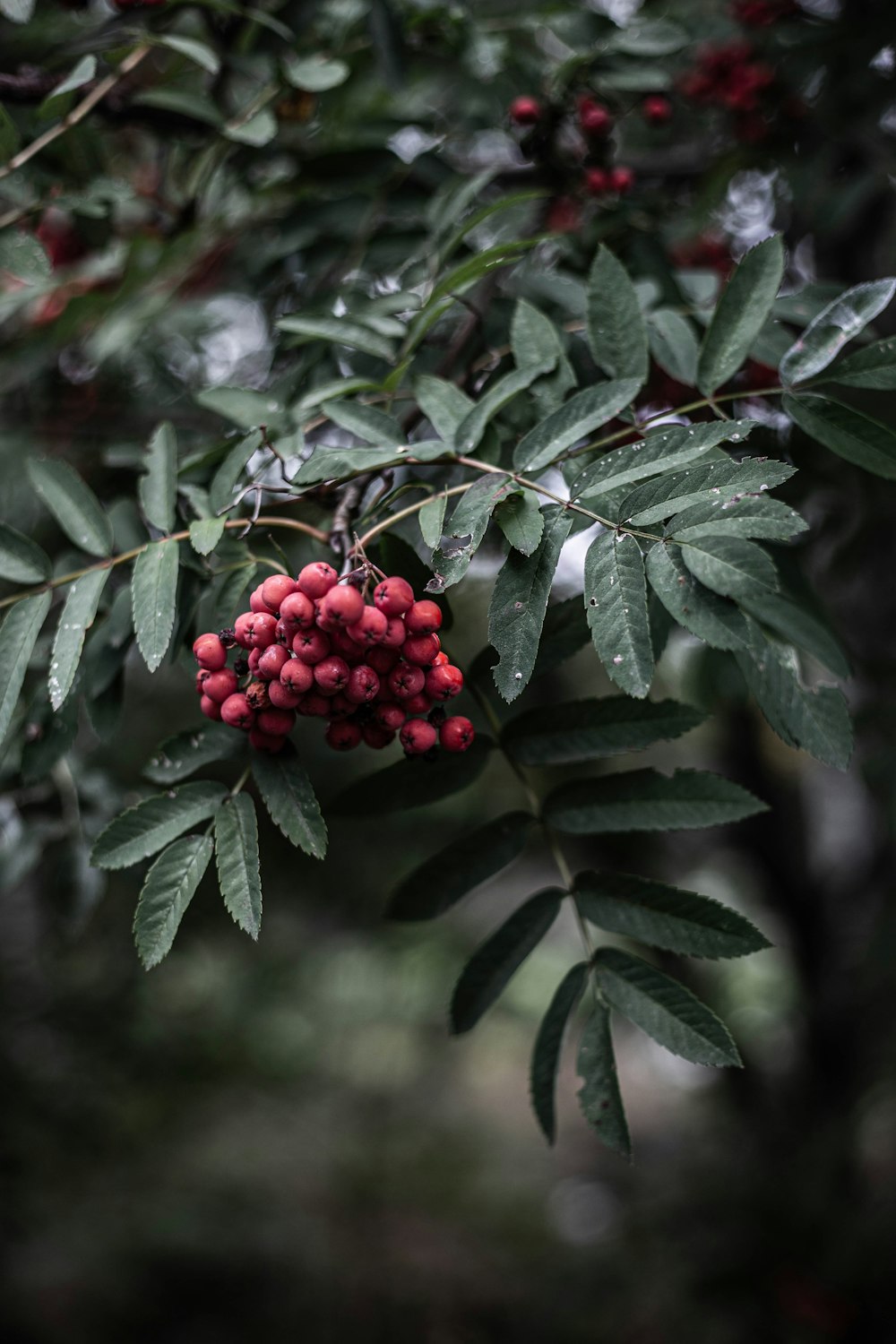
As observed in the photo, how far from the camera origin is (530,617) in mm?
829

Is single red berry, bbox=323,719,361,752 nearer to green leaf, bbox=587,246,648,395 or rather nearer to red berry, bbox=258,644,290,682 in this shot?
red berry, bbox=258,644,290,682

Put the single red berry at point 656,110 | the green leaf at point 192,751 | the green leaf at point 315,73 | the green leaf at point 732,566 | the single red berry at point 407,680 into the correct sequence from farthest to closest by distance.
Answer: the single red berry at point 656,110
the green leaf at point 315,73
the green leaf at point 192,751
the single red berry at point 407,680
the green leaf at point 732,566

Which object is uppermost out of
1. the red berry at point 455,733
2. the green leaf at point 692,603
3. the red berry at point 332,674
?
the green leaf at point 692,603

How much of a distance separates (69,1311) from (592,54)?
451 centimetres

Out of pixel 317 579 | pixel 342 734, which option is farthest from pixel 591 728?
pixel 317 579

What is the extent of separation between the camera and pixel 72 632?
968 millimetres

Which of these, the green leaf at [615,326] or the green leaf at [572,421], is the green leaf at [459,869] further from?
the green leaf at [615,326]

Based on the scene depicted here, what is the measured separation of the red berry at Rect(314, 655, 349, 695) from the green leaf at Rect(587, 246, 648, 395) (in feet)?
1.65

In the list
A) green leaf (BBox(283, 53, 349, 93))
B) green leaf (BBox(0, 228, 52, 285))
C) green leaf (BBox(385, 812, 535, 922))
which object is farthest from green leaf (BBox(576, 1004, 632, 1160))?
green leaf (BBox(283, 53, 349, 93))

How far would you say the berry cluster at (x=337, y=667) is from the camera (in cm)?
85

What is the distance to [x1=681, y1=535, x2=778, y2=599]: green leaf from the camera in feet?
2.58

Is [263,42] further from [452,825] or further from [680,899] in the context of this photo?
[452,825]

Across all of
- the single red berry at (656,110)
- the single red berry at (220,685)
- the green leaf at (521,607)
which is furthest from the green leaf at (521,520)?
the single red berry at (656,110)

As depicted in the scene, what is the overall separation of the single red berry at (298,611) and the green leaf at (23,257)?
75 cm
